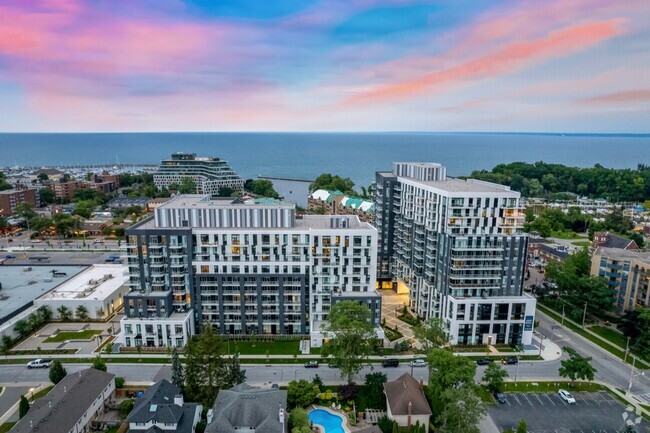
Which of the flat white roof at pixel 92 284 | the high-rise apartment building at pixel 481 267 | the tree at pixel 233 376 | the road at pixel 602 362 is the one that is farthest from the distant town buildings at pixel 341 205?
the tree at pixel 233 376

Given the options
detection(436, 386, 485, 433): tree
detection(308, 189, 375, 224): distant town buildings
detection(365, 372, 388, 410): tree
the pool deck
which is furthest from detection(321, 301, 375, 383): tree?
detection(308, 189, 375, 224): distant town buildings

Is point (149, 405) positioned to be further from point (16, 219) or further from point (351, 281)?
point (16, 219)

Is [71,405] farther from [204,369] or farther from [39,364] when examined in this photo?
[39,364]

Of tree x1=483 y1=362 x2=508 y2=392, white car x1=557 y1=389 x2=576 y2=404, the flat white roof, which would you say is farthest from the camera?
the flat white roof

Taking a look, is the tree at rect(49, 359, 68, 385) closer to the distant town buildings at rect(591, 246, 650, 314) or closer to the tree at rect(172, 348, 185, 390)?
the tree at rect(172, 348, 185, 390)

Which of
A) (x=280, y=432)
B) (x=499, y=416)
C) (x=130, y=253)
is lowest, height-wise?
(x=499, y=416)

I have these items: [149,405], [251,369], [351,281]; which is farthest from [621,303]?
[149,405]

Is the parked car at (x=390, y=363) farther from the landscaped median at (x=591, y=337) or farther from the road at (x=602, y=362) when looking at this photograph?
the landscaped median at (x=591, y=337)
